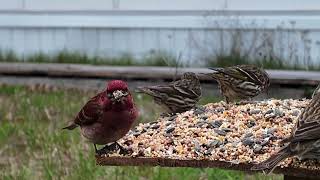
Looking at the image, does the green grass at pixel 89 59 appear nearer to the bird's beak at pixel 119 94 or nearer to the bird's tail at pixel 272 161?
the bird's beak at pixel 119 94

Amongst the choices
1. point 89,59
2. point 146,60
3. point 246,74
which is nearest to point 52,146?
point 246,74

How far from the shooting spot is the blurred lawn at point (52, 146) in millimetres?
6867

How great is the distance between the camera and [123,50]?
47.1ft

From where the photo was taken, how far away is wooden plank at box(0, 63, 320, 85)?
35.0 ft

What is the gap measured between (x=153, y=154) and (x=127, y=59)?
374 inches

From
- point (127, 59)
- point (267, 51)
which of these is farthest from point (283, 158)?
point (127, 59)

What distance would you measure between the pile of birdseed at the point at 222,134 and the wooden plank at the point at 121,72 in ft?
17.6

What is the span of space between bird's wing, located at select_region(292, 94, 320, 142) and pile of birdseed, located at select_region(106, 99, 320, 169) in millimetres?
143

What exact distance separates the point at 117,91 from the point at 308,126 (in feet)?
3.31

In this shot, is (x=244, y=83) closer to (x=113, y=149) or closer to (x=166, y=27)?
(x=113, y=149)

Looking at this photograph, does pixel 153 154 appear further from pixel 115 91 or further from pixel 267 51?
pixel 267 51

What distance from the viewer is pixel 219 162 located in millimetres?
4219

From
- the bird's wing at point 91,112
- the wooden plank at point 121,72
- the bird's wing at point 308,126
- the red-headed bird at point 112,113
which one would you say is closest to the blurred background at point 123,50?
the wooden plank at point 121,72

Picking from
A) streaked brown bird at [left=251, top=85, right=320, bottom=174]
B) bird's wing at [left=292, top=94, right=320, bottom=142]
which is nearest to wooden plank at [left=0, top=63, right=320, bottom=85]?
bird's wing at [left=292, top=94, right=320, bottom=142]
